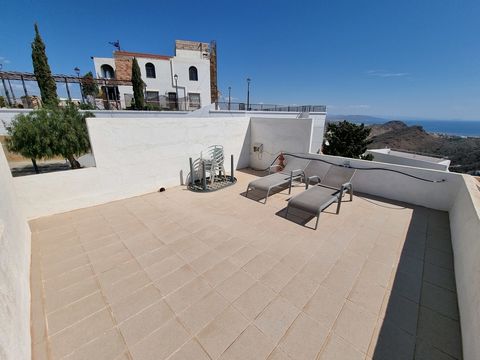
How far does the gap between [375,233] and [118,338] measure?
3.95 m

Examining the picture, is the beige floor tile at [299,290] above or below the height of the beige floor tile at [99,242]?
above

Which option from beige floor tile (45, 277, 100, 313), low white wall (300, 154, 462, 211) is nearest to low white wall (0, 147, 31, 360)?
beige floor tile (45, 277, 100, 313)

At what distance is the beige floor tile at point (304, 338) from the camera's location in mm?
1771

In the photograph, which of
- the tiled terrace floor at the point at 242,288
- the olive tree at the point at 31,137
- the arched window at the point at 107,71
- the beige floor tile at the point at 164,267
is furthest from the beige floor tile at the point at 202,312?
the arched window at the point at 107,71

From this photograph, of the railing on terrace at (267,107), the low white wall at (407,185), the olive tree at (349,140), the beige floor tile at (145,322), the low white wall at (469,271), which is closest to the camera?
the low white wall at (469,271)

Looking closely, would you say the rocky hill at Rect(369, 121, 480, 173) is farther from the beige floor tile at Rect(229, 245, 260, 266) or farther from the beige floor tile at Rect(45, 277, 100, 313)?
the beige floor tile at Rect(45, 277, 100, 313)

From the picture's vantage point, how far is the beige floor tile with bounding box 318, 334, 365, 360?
5.70 feet

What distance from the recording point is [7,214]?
2541mm

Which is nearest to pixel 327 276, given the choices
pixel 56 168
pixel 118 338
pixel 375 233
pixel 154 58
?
pixel 375 233

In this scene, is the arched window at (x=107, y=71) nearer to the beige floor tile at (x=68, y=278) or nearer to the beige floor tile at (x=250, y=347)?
the beige floor tile at (x=68, y=278)

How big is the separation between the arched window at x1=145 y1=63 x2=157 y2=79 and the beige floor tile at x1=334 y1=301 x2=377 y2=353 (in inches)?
1039

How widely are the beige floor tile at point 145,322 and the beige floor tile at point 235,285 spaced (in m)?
0.60

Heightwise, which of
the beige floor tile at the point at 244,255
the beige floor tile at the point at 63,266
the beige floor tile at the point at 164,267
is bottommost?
the beige floor tile at the point at 63,266

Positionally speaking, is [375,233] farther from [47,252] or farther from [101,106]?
[101,106]
